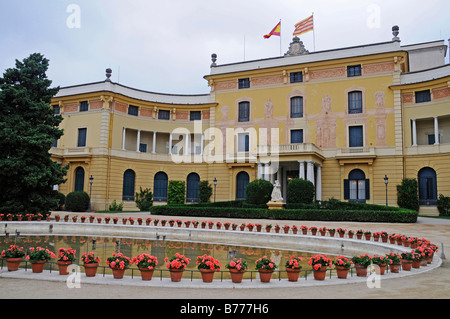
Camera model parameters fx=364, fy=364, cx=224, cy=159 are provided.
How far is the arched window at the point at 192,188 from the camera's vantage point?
4178 cm

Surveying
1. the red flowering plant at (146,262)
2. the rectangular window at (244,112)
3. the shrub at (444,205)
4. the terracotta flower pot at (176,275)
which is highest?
the rectangular window at (244,112)

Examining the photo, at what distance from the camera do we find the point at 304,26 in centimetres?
3653

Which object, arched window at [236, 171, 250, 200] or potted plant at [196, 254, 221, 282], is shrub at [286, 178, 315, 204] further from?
potted plant at [196, 254, 221, 282]

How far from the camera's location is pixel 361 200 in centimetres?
3428

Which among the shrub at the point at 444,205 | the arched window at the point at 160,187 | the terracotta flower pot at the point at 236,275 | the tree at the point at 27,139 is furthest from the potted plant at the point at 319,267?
the arched window at the point at 160,187

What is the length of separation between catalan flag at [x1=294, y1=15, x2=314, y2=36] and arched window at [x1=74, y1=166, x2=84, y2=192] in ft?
89.1

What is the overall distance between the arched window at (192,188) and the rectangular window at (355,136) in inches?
676

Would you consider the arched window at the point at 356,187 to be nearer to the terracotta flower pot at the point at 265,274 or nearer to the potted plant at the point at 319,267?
the potted plant at the point at 319,267

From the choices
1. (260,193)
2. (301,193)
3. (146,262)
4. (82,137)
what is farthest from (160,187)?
(146,262)


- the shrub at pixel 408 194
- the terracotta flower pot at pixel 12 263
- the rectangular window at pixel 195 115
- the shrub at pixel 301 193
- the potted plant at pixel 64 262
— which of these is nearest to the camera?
the potted plant at pixel 64 262

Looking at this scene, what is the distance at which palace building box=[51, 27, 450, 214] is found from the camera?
110ft

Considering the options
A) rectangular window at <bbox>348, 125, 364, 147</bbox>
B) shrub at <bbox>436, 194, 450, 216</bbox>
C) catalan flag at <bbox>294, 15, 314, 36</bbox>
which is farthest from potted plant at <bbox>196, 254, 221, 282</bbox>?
catalan flag at <bbox>294, 15, 314, 36</bbox>

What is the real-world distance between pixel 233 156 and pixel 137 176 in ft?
36.8
